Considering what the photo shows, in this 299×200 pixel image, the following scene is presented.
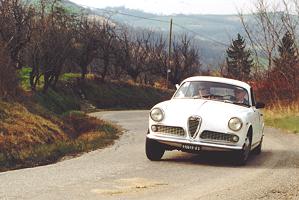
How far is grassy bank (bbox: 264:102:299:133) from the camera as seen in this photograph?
23688mm

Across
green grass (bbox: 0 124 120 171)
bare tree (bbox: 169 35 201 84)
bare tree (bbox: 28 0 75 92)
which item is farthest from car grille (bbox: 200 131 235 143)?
bare tree (bbox: 169 35 201 84)

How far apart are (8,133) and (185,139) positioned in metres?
5.55

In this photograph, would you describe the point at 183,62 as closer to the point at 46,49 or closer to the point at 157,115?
the point at 46,49

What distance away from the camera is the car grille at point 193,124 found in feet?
35.0

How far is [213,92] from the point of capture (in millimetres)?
12336

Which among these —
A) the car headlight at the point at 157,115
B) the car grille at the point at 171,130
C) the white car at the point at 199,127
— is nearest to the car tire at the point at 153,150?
the white car at the point at 199,127

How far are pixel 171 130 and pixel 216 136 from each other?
0.85 m

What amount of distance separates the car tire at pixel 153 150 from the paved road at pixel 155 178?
166 millimetres

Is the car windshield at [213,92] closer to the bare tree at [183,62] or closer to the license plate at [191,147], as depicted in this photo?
the license plate at [191,147]

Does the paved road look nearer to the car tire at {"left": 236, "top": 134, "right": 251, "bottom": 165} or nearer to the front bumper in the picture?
the car tire at {"left": 236, "top": 134, "right": 251, "bottom": 165}

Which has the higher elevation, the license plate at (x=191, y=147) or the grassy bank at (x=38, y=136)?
the license plate at (x=191, y=147)

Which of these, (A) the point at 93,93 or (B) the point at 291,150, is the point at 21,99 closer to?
(B) the point at 291,150

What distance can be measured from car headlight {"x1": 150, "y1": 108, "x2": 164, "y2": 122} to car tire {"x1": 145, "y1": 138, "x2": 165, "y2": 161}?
433mm

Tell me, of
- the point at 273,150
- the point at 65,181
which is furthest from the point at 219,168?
the point at 273,150
